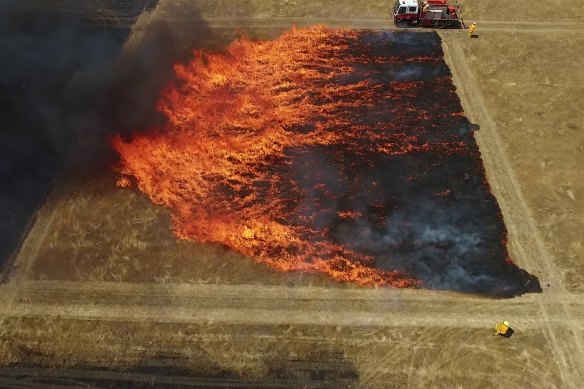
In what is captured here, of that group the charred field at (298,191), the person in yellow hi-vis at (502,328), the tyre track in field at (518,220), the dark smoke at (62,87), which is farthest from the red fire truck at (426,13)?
the person in yellow hi-vis at (502,328)

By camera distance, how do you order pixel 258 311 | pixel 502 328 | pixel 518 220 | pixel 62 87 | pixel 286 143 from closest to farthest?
pixel 502 328 < pixel 258 311 < pixel 518 220 < pixel 286 143 < pixel 62 87

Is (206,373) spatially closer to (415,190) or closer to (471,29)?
(415,190)

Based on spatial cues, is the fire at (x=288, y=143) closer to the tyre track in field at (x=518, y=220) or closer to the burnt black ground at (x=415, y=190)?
the burnt black ground at (x=415, y=190)

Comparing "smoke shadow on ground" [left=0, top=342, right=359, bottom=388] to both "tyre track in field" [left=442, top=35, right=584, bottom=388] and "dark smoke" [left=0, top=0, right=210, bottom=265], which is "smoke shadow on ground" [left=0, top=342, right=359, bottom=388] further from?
"tyre track in field" [left=442, top=35, right=584, bottom=388]

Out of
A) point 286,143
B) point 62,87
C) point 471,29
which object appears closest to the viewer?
point 286,143

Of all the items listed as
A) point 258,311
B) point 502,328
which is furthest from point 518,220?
point 258,311

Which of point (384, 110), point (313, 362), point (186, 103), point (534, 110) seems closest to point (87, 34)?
point (186, 103)
